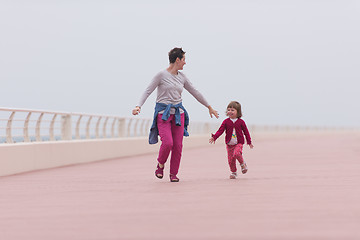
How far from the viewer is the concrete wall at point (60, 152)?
14633 mm

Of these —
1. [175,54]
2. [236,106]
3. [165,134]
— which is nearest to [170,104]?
[165,134]

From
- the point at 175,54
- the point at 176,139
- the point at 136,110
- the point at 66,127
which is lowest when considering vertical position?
the point at 66,127

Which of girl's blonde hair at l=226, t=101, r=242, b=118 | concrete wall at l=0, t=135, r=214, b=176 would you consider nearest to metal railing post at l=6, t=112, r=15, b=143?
concrete wall at l=0, t=135, r=214, b=176

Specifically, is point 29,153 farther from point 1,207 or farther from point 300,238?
point 300,238

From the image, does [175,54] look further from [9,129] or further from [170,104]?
[9,129]

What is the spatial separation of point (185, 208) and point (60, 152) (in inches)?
424

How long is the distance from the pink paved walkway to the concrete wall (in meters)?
2.52

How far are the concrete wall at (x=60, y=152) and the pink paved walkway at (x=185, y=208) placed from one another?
252cm

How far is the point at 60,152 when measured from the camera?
1778cm

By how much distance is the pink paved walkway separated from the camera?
226 inches

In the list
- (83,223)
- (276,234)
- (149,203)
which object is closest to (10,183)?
(149,203)

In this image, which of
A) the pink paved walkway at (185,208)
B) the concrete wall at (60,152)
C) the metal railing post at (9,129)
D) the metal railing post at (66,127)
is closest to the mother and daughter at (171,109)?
the pink paved walkway at (185,208)

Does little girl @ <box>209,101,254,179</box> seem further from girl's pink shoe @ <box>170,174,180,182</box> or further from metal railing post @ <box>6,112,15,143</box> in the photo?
metal railing post @ <box>6,112,15,143</box>

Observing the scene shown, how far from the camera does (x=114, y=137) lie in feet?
79.9
